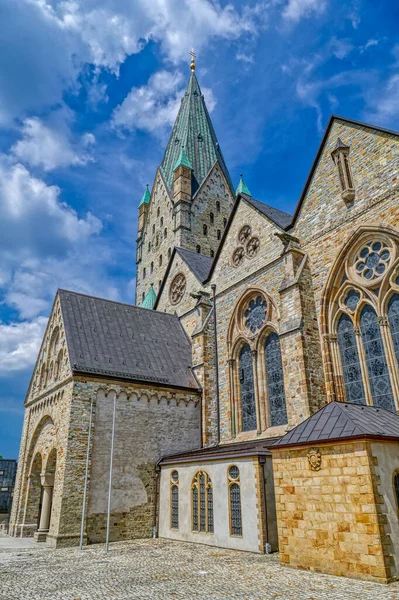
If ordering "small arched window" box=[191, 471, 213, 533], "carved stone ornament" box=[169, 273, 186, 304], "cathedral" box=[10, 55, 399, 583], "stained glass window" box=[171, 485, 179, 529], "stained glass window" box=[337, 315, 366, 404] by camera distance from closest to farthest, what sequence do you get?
"cathedral" box=[10, 55, 399, 583], "stained glass window" box=[337, 315, 366, 404], "small arched window" box=[191, 471, 213, 533], "stained glass window" box=[171, 485, 179, 529], "carved stone ornament" box=[169, 273, 186, 304]

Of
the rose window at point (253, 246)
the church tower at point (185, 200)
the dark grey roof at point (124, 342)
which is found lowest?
the dark grey roof at point (124, 342)

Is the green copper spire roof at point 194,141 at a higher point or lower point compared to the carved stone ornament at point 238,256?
higher

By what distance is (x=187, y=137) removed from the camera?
4544 cm

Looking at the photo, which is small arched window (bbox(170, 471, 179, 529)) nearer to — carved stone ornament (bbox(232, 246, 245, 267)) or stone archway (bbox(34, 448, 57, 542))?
stone archway (bbox(34, 448, 57, 542))

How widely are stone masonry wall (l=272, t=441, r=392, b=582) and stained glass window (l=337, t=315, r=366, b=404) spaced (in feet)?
14.8

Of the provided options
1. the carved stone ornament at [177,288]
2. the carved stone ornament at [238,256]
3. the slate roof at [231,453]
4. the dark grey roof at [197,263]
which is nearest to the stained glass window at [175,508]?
the slate roof at [231,453]

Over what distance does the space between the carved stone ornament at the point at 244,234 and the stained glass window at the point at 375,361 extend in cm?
751

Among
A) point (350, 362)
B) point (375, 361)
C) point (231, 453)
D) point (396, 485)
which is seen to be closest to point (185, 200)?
point (350, 362)

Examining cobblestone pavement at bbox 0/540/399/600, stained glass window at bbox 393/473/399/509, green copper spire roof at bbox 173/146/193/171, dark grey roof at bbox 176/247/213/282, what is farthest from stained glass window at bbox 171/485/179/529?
green copper spire roof at bbox 173/146/193/171

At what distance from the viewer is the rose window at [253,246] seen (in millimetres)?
19469

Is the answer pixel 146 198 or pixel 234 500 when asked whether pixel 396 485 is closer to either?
pixel 234 500

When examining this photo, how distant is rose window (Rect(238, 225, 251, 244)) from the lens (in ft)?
66.5

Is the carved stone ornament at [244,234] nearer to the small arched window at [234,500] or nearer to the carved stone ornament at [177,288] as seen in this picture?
→ the carved stone ornament at [177,288]

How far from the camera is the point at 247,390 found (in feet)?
60.1
